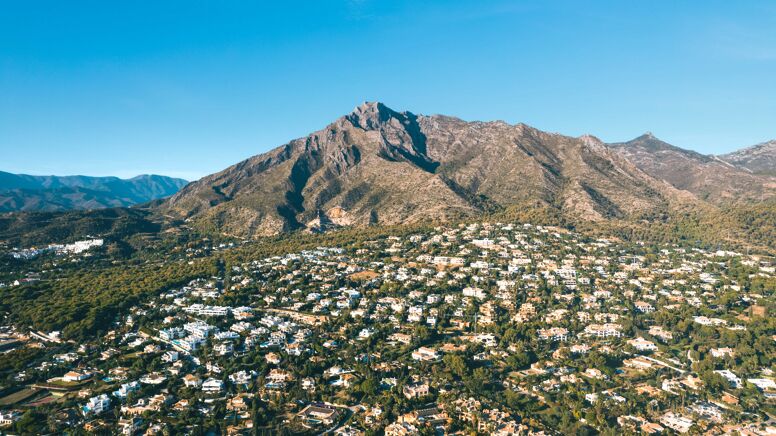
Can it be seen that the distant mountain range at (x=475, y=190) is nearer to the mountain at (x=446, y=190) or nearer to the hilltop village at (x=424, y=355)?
the mountain at (x=446, y=190)

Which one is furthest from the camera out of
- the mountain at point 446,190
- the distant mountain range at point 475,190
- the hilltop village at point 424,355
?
the mountain at point 446,190

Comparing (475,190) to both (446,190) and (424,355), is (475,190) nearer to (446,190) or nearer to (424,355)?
(446,190)

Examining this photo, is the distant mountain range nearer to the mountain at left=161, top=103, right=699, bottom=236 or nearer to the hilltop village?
the mountain at left=161, top=103, right=699, bottom=236

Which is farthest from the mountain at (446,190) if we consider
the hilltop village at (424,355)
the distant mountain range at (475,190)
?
the hilltop village at (424,355)

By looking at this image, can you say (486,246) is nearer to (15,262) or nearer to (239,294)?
(239,294)

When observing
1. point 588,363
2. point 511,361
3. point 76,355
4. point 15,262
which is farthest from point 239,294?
point 15,262

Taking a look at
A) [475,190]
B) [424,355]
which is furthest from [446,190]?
[424,355]
